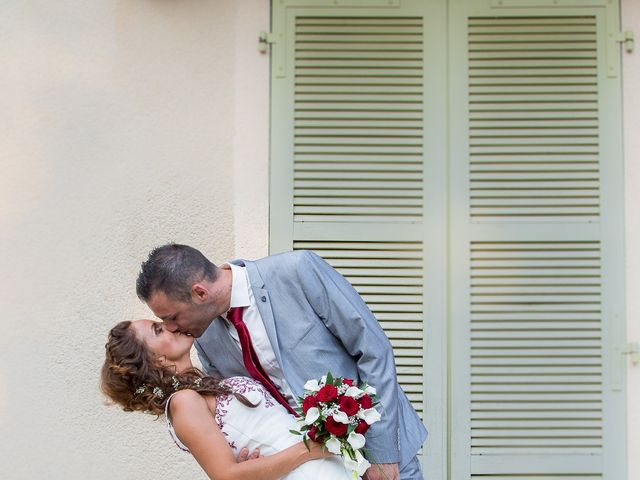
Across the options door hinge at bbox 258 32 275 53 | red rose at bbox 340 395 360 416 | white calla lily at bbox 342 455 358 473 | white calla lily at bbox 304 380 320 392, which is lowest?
white calla lily at bbox 342 455 358 473

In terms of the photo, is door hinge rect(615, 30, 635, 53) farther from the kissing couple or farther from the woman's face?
the woman's face

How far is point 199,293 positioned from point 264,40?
1732 millimetres

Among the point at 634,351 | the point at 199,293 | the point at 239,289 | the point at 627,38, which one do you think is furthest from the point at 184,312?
the point at 627,38

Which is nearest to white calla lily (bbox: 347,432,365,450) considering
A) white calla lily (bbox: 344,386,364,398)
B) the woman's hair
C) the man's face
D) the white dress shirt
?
white calla lily (bbox: 344,386,364,398)

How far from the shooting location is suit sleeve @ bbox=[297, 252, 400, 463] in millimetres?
3223

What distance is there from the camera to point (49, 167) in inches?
184

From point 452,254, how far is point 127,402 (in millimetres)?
1651

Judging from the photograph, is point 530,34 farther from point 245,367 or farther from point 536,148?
point 245,367

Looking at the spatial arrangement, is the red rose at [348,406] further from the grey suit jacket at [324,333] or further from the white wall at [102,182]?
the white wall at [102,182]

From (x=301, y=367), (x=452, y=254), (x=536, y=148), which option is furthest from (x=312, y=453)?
(x=536, y=148)

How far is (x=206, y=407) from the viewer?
10.8ft

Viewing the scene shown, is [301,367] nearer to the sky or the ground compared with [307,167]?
nearer to the ground

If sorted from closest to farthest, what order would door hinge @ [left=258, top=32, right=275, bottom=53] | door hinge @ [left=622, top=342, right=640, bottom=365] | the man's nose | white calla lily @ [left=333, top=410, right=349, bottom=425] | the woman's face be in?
1. white calla lily @ [left=333, top=410, right=349, bottom=425]
2. the man's nose
3. the woman's face
4. door hinge @ [left=622, top=342, right=640, bottom=365]
5. door hinge @ [left=258, top=32, right=275, bottom=53]

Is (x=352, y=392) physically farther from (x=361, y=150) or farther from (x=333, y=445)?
(x=361, y=150)
